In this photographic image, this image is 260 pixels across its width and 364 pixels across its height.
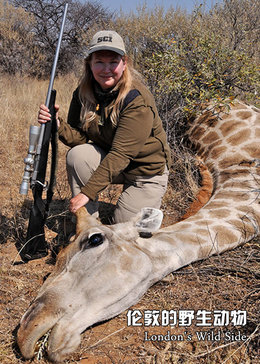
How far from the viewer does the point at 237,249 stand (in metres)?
3.08

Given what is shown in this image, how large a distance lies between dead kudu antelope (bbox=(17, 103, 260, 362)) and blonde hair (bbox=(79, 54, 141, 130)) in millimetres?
933

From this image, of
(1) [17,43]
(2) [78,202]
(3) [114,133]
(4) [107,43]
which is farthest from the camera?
(1) [17,43]

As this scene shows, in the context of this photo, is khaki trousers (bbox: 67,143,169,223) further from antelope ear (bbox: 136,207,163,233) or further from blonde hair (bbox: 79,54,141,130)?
antelope ear (bbox: 136,207,163,233)

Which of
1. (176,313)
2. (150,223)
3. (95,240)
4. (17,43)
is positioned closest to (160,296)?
(176,313)

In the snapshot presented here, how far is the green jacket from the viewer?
9.01 ft

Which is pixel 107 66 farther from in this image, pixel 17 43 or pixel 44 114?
pixel 17 43

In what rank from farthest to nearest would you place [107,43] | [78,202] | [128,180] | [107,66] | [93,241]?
[128,180], [107,66], [107,43], [78,202], [93,241]

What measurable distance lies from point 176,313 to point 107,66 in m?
1.88

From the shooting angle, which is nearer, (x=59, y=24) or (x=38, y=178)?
(x=38, y=178)

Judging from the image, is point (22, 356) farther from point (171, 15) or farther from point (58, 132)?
point (171, 15)

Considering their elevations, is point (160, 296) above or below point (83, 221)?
below

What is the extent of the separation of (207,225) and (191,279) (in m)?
0.53

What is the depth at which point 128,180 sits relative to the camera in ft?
11.5

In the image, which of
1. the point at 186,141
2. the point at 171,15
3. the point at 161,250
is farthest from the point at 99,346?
the point at 171,15
